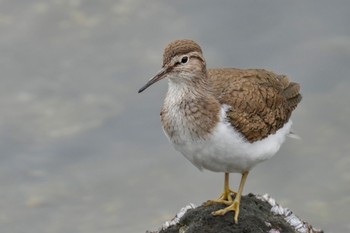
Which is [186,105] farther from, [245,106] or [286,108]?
[286,108]

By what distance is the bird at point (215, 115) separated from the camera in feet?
31.5

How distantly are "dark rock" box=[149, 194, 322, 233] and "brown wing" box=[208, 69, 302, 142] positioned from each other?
73 centimetres

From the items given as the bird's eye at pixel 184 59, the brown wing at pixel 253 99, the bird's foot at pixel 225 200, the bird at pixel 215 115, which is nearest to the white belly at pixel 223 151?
the bird at pixel 215 115

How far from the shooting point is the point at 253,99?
10.0m

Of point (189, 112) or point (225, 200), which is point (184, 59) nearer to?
point (189, 112)

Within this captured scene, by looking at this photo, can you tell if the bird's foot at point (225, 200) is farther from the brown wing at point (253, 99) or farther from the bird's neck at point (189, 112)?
the bird's neck at point (189, 112)

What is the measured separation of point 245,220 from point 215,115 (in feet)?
3.52

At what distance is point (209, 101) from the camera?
9.82m

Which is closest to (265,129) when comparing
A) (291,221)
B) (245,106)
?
(245,106)

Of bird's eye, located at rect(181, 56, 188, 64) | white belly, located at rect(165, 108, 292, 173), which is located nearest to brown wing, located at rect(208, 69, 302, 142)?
white belly, located at rect(165, 108, 292, 173)

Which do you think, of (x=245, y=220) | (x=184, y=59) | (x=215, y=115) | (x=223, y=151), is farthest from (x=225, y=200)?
(x=184, y=59)

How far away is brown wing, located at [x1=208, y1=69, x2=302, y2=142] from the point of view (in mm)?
9850

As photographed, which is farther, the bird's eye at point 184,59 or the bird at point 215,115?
the bird's eye at point 184,59

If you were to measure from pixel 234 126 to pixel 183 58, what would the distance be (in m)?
0.85
